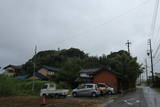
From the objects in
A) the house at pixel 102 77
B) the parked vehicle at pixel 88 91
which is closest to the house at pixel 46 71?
the house at pixel 102 77

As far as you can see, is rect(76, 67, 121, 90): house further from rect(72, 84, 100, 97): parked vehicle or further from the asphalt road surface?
the asphalt road surface

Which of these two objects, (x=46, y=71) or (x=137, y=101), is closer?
(x=137, y=101)

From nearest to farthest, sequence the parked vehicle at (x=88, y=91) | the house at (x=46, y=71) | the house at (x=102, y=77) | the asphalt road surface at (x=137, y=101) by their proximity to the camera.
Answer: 1. the asphalt road surface at (x=137, y=101)
2. the parked vehicle at (x=88, y=91)
3. the house at (x=102, y=77)
4. the house at (x=46, y=71)

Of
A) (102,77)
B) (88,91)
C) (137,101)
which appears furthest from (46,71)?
(137,101)

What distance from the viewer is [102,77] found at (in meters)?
39.3

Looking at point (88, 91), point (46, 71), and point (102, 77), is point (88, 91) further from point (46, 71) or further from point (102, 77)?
point (46, 71)

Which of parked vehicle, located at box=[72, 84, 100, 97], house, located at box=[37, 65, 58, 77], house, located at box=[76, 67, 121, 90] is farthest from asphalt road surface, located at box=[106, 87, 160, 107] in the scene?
house, located at box=[37, 65, 58, 77]

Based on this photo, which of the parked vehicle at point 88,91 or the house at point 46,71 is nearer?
the parked vehicle at point 88,91

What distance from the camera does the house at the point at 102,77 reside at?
3875 centimetres

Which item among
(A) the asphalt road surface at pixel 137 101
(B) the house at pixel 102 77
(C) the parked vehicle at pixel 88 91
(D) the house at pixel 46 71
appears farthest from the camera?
(D) the house at pixel 46 71

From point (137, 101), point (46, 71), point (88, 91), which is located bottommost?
point (137, 101)

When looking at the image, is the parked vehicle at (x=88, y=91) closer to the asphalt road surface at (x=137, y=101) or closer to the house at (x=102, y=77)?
the asphalt road surface at (x=137, y=101)

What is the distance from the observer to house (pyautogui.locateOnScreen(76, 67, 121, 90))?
3875cm

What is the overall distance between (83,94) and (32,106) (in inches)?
508
